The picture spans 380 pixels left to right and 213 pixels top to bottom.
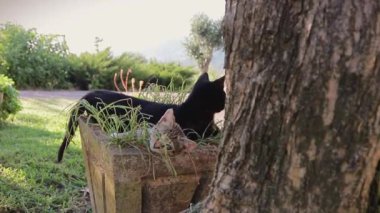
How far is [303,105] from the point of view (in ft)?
3.36

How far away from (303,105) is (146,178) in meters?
0.96

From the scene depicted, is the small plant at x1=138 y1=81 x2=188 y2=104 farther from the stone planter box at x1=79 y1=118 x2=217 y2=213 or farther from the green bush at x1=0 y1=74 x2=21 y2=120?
the green bush at x1=0 y1=74 x2=21 y2=120

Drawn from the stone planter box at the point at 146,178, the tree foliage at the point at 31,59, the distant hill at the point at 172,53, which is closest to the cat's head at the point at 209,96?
the stone planter box at the point at 146,178

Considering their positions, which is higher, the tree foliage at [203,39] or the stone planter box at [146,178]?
the tree foliage at [203,39]

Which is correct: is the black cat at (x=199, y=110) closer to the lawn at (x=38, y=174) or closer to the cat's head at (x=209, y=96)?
the cat's head at (x=209, y=96)

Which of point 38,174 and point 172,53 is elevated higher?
point 172,53

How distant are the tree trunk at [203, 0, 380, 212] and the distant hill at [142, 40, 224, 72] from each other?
15.8 m

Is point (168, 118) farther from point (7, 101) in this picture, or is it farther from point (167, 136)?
point (7, 101)

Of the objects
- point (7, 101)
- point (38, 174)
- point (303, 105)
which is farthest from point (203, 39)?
point (303, 105)

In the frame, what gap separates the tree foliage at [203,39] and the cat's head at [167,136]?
54.1ft

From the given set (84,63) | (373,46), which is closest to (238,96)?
(373,46)

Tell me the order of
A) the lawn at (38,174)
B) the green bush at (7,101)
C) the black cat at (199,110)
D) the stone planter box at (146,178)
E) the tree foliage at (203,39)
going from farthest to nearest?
1. the tree foliage at (203,39)
2. the green bush at (7,101)
3. the lawn at (38,174)
4. the black cat at (199,110)
5. the stone planter box at (146,178)

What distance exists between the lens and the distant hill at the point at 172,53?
17.9 metres

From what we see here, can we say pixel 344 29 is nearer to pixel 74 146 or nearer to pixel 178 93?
pixel 178 93
